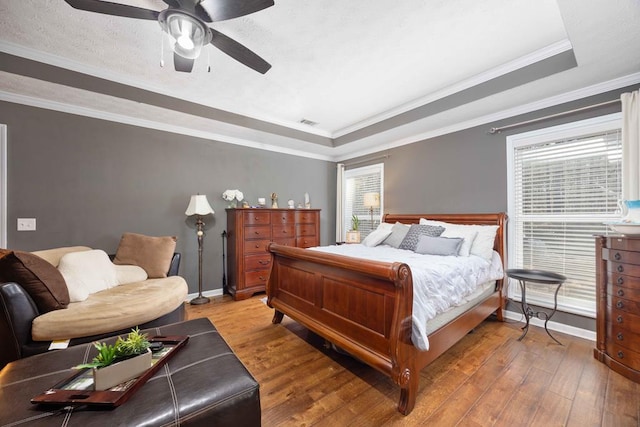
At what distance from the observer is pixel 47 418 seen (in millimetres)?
873

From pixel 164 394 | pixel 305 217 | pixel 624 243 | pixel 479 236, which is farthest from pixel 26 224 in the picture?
pixel 624 243

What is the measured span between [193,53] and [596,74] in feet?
11.1

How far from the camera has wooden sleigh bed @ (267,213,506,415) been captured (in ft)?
5.07

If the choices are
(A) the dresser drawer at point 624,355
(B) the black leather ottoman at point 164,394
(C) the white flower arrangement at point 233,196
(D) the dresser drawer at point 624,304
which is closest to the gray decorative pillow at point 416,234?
(D) the dresser drawer at point 624,304

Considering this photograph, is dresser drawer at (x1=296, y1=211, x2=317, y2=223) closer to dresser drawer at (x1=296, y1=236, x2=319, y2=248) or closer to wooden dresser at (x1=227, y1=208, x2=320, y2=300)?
wooden dresser at (x1=227, y1=208, x2=320, y2=300)

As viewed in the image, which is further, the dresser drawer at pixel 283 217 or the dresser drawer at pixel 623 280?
the dresser drawer at pixel 283 217

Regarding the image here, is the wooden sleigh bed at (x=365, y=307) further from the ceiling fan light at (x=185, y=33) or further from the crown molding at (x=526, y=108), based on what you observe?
the ceiling fan light at (x=185, y=33)

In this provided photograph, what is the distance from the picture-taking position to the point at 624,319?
190cm

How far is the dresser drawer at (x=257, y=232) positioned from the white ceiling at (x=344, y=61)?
1.49m

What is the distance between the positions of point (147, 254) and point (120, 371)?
2094 mm

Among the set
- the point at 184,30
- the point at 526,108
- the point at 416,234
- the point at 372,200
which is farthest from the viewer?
the point at 372,200

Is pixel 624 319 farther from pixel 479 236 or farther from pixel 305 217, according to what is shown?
pixel 305 217

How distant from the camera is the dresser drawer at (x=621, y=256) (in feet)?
6.07

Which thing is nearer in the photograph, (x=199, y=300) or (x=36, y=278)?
(x=36, y=278)
